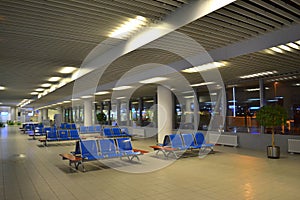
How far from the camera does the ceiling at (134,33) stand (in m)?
4.32

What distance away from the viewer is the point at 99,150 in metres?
7.32

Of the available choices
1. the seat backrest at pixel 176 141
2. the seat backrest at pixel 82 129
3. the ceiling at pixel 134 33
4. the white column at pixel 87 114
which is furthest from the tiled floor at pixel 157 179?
the white column at pixel 87 114

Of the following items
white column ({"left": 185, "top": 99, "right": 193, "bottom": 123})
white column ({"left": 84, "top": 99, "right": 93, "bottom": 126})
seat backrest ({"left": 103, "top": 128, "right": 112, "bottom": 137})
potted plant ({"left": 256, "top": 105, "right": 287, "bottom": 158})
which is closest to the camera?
potted plant ({"left": 256, "top": 105, "right": 287, "bottom": 158})

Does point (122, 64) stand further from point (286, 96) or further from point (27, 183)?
point (286, 96)

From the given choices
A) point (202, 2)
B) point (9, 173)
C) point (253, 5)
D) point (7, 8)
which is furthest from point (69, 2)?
point (9, 173)

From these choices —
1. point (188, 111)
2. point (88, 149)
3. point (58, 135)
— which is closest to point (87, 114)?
point (58, 135)

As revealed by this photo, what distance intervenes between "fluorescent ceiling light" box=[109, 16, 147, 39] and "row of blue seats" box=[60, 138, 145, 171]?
120 inches

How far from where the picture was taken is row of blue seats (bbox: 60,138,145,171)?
22.3ft

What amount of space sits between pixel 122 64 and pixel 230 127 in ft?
22.1

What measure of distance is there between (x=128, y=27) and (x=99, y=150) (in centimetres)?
360

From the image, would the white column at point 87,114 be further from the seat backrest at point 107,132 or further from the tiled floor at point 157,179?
the tiled floor at point 157,179

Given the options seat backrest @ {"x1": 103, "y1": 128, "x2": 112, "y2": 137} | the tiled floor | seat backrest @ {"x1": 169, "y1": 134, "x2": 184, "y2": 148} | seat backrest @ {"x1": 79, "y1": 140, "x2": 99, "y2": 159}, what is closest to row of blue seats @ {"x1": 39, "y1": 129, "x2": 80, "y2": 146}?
seat backrest @ {"x1": 103, "y1": 128, "x2": 112, "y2": 137}

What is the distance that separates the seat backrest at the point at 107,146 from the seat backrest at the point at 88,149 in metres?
0.19

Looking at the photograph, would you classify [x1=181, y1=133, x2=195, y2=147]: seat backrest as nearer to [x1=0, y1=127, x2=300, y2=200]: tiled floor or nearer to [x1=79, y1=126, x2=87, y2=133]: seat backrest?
[x1=0, y1=127, x2=300, y2=200]: tiled floor
